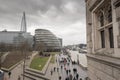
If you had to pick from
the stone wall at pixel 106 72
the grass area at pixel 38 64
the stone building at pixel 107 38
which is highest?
the stone building at pixel 107 38

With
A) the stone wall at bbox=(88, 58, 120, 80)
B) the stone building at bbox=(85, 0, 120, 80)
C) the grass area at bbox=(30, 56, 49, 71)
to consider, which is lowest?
the grass area at bbox=(30, 56, 49, 71)

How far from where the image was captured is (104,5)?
4148 millimetres

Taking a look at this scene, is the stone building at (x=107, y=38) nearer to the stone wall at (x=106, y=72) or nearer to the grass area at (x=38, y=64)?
the stone wall at (x=106, y=72)

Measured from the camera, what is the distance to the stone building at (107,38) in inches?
131

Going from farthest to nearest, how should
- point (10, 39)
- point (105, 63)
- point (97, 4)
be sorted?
point (10, 39), point (97, 4), point (105, 63)

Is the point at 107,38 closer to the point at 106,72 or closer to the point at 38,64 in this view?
the point at 106,72

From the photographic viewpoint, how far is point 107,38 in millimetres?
4148

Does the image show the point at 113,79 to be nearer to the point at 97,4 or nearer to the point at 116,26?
the point at 116,26

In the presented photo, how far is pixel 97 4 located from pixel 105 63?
2.02 m

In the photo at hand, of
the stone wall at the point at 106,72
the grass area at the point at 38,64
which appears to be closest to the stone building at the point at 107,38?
the stone wall at the point at 106,72

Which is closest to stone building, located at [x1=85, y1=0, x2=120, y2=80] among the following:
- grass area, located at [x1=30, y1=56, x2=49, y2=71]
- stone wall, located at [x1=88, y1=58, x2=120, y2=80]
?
stone wall, located at [x1=88, y1=58, x2=120, y2=80]

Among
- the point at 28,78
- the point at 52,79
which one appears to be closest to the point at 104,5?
the point at 52,79

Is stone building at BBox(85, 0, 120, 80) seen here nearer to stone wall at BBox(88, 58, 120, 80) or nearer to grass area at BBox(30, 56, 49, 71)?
stone wall at BBox(88, 58, 120, 80)

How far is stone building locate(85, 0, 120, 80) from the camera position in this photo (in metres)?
3.33
